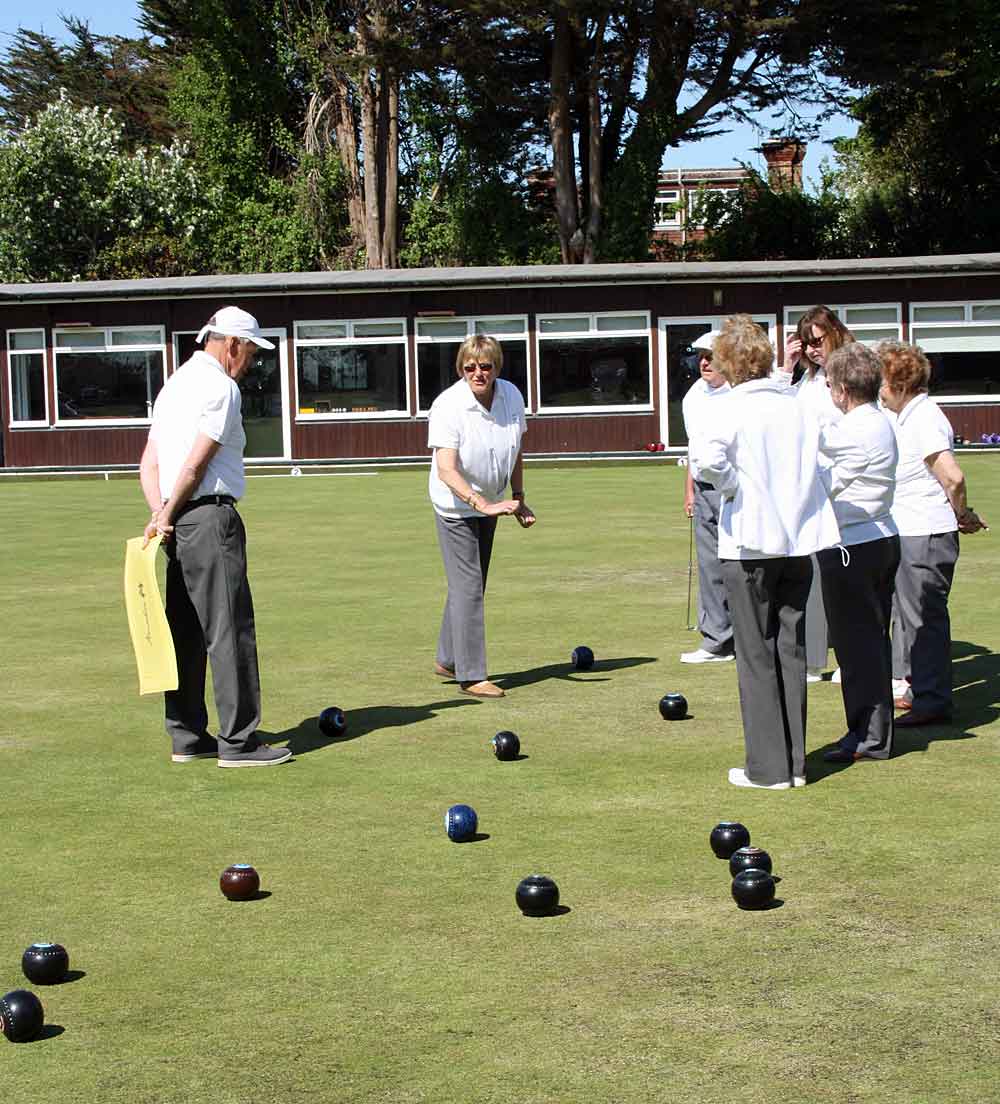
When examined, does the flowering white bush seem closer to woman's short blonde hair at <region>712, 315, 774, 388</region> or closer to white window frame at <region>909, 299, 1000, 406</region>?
white window frame at <region>909, 299, 1000, 406</region>

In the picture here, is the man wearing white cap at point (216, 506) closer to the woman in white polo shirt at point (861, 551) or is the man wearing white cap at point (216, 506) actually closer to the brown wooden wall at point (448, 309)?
the woman in white polo shirt at point (861, 551)

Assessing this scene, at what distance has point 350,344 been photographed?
35.2 m

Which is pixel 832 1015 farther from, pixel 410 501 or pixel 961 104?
pixel 961 104

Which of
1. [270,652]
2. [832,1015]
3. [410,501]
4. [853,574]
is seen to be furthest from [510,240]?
[832,1015]

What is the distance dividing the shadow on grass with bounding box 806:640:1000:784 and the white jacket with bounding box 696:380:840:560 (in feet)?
3.38

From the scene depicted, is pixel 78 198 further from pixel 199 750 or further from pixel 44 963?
pixel 44 963

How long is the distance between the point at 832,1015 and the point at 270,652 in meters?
6.91

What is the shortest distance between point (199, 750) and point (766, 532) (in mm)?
2801

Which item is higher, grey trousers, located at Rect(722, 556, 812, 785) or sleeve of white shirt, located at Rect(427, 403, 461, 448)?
sleeve of white shirt, located at Rect(427, 403, 461, 448)

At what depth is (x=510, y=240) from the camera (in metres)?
52.9


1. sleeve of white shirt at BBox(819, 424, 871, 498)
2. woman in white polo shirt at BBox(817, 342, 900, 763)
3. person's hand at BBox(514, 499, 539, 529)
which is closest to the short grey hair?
woman in white polo shirt at BBox(817, 342, 900, 763)

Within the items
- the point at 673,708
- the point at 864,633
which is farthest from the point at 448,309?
the point at 864,633

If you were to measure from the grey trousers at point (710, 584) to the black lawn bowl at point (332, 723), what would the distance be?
2.82m

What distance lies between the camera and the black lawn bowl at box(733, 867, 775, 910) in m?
5.20
